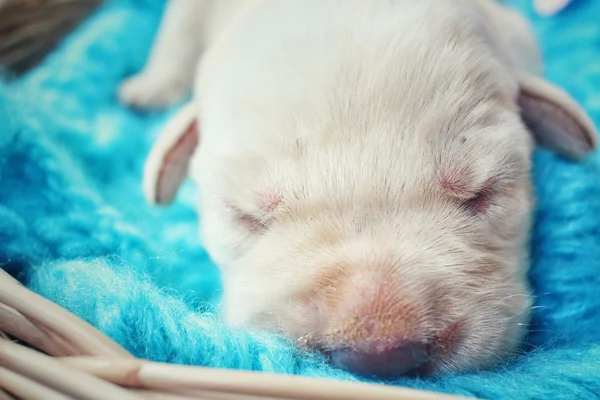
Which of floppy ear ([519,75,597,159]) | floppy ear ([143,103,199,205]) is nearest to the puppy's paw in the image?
floppy ear ([143,103,199,205])

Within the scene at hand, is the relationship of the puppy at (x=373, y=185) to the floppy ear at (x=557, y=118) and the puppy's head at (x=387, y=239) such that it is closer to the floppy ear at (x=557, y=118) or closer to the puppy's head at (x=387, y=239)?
the puppy's head at (x=387, y=239)

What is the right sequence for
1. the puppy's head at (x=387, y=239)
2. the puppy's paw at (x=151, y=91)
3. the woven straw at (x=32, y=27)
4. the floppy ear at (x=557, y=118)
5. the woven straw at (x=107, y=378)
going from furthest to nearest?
the puppy's paw at (x=151, y=91) < the woven straw at (x=32, y=27) < the floppy ear at (x=557, y=118) < the puppy's head at (x=387, y=239) < the woven straw at (x=107, y=378)

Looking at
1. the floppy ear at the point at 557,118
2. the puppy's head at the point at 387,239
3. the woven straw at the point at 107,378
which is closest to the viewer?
the woven straw at the point at 107,378

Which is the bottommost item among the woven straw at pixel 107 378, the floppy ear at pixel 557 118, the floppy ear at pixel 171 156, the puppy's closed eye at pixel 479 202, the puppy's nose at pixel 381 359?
the floppy ear at pixel 171 156

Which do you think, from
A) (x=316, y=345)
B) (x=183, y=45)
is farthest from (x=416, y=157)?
(x=183, y=45)

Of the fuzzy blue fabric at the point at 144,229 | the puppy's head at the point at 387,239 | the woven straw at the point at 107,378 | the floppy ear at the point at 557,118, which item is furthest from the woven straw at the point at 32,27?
the floppy ear at the point at 557,118

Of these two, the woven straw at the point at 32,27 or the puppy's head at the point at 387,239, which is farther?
the woven straw at the point at 32,27

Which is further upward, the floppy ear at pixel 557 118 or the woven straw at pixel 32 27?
the floppy ear at pixel 557 118

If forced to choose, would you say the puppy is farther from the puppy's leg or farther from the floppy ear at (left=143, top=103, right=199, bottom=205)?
the puppy's leg
